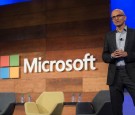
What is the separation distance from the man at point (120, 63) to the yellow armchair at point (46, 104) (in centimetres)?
242

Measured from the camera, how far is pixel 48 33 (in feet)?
22.9

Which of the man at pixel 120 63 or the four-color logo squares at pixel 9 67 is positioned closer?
the man at pixel 120 63

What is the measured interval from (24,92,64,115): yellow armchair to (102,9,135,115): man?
2.42m

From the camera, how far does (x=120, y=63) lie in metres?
3.22

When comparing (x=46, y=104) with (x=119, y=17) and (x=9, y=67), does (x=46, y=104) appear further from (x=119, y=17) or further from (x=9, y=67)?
(x=119, y=17)

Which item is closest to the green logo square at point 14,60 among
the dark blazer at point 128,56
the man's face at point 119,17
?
the dark blazer at point 128,56

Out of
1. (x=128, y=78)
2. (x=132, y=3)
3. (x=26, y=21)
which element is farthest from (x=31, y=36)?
(x=128, y=78)

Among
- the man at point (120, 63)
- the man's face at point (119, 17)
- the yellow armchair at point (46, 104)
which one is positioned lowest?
the yellow armchair at point (46, 104)

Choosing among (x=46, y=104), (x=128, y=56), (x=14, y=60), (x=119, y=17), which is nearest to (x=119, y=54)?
(x=128, y=56)

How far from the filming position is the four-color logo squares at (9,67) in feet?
23.4

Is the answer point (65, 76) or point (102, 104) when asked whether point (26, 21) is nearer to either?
point (65, 76)

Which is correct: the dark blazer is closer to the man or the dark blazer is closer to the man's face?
the man

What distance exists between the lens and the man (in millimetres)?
3150

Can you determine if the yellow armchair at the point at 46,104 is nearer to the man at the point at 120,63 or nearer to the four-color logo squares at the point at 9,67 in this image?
the four-color logo squares at the point at 9,67
